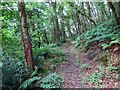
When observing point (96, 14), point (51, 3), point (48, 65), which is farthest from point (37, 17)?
point (96, 14)

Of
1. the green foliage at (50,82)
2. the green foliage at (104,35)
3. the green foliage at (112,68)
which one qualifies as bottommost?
the green foliage at (50,82)

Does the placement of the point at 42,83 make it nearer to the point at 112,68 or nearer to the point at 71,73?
the point at 71,73

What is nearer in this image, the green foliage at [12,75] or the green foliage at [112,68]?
the green foliage at [12,75]

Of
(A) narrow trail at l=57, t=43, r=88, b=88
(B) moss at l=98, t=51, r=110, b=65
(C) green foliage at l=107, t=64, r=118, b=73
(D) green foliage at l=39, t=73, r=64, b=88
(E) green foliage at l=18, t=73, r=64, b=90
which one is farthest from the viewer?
(B) moss at l=98, t=51, r=110, b=65

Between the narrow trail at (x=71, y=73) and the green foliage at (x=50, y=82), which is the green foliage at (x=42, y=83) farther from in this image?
the narrow trail at (x=71, y=73)

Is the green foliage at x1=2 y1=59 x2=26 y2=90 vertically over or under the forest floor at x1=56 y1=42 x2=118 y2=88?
over

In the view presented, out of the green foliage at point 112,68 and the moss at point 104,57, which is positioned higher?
the moss at point 104,57

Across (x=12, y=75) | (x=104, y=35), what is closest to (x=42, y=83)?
(x=12, y=75)

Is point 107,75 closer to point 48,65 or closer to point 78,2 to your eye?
point 48,65

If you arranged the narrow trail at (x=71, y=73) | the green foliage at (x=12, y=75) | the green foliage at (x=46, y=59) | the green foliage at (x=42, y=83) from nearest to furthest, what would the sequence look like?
1. the green foliage at (x=42, y=83)
2. the green foliage at (x=12, y=75)
3. the narrow trail at (x=71, y=73)
4. the green foliage at (x=46, y=59)

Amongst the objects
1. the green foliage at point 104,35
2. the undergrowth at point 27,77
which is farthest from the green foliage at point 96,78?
the green foliage at point 104,35

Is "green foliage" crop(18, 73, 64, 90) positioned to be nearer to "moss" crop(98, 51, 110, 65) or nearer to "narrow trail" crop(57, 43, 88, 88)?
"narrow trail" crop(57, 43, 88, 88)

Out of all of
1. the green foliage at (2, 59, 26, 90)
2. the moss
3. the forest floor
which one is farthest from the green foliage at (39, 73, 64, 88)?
the moss

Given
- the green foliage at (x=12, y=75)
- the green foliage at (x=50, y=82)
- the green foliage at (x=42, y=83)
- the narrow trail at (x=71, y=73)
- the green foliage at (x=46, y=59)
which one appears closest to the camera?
the green foliage at (x=42, y=83)
